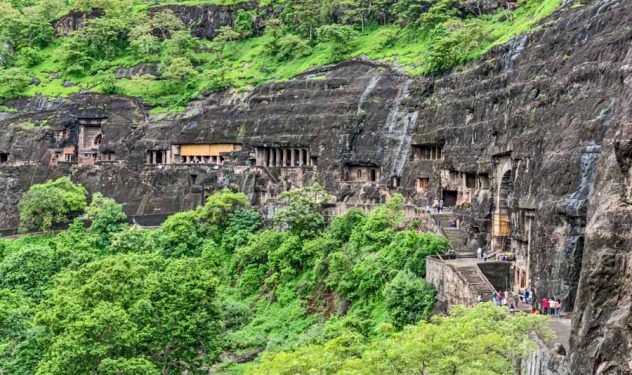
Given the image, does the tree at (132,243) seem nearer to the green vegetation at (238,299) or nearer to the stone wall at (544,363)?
the green vegetation at (238,299)

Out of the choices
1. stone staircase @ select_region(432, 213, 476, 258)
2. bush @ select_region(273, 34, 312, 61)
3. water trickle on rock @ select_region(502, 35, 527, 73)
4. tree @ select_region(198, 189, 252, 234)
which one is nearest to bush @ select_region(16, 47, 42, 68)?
bush @ select_region(273, 34, 312, 61)

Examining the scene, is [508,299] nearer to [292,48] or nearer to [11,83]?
[292,48]

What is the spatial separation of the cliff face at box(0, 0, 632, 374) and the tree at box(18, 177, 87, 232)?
3.66m

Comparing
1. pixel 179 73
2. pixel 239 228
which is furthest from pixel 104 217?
pixel 179 73

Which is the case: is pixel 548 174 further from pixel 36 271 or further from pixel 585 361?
pixel 36 271

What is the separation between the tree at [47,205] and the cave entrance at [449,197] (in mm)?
27076

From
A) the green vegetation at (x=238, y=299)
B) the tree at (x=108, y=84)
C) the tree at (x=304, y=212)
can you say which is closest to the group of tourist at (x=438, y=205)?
the green vegetation at (x=238, y=299)

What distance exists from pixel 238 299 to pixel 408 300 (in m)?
15.2

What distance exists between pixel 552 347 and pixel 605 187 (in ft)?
17.6

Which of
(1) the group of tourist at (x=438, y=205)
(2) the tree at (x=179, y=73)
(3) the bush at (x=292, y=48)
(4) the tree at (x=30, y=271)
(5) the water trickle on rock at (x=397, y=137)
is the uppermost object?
(3) the bush at (x=292, y=48)

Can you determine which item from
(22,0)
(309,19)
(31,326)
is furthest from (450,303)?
(22,0)

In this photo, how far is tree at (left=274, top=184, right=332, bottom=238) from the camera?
47906 millimetres

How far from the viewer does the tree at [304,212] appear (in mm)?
47906

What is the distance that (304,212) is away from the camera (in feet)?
159
